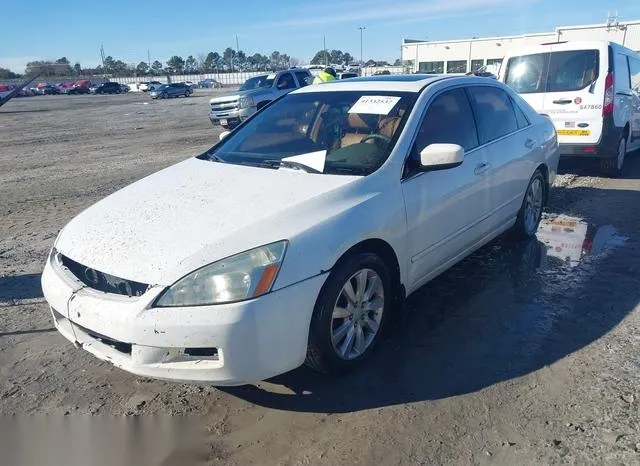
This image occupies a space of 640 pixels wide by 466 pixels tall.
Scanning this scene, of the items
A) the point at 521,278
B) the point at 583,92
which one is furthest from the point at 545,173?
the point at 583,92

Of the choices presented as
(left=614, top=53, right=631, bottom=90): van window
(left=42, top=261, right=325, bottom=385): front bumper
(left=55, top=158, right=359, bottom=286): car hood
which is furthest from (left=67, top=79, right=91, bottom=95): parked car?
(left=42, top=261, right=325, bottom=385): front bumper

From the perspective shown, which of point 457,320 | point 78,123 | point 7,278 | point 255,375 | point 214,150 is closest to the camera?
point 255,375

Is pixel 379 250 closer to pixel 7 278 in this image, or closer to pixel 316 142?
pixel 316 142

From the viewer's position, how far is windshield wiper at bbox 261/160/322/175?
366 cm

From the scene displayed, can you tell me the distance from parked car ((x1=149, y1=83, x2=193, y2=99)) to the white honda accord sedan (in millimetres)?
50424

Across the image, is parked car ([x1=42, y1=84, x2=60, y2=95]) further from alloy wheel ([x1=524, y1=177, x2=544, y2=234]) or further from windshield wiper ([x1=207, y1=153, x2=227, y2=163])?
alloy wheel ([x1=524, y1=177, x2=544, y2=234])

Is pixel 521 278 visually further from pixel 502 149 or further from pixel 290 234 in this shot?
pixel 290 234

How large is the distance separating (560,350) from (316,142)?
2181mm

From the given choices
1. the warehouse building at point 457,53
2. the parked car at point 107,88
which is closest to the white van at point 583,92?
the warehouse building at point 457,53

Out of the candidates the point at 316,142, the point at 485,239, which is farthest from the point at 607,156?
the point at 316,142

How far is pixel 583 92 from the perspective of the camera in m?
8.15

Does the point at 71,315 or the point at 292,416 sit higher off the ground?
the point at 71,315

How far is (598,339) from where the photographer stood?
12.0 feet

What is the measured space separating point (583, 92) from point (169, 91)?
49341mm
